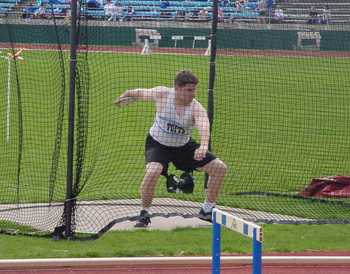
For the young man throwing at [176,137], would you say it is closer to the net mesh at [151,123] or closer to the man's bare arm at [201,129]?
the man's bare arm at [201,129]

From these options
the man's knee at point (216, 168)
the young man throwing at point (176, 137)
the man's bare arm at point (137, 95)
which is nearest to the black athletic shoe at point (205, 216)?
the young man throwing at point (176, 137)

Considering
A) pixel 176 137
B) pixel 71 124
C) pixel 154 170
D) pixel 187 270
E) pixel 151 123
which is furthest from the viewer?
pixel 151 123

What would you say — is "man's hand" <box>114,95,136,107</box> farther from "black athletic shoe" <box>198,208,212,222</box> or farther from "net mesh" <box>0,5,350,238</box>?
"black athletic shoe" <box>198,208,212,222</box>

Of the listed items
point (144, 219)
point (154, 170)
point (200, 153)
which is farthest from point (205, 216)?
point (200, 153)

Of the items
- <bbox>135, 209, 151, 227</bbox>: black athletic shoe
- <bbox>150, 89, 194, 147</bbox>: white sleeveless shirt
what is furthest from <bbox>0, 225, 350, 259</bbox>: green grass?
<bbox>150, 89, 194, 147</bbox>: white sleeveless shirt

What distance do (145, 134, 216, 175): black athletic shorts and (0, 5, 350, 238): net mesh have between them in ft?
1.73

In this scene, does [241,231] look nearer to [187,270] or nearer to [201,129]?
[187,270]

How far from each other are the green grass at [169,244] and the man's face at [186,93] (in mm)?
1308

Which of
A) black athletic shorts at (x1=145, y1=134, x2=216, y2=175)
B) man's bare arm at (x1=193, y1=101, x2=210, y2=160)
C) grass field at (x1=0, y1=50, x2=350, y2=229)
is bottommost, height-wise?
grass field at (x1=0, y1=50, x2=350, y2=229)

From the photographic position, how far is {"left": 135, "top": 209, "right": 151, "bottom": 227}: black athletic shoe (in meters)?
8.51

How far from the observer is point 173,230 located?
28.1ft

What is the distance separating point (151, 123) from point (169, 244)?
9007mm

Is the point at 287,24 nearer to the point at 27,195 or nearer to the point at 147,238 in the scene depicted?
the point at 27,195

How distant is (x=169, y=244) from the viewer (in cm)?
800
